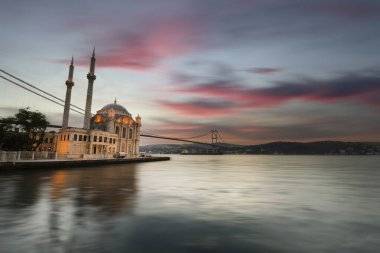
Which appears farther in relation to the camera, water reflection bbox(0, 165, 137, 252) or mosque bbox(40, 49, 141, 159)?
mosque bbox(40, 49, 141, 159)

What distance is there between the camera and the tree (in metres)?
46.9

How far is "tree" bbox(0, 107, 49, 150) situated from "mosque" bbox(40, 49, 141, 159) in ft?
22.1

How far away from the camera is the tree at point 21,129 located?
46.9 m

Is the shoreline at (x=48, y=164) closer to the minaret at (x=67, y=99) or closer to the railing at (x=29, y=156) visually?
the railing at (x=29, y=156)

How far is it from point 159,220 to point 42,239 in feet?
16.2

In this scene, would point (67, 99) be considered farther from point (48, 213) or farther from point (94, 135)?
point (48, 213)

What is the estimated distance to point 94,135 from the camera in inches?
2719

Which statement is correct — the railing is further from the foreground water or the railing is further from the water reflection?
the foreground water

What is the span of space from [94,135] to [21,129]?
57.0 ft

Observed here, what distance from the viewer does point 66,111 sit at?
69.9 metres

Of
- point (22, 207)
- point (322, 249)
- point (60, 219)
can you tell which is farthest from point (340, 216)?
point (22, 207)

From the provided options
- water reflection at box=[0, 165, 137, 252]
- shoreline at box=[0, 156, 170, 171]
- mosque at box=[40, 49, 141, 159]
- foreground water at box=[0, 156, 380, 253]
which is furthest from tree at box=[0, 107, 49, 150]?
foreground water at box=[0, 156, 380, 253]

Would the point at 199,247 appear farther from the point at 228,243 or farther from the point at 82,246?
the point at 82,246

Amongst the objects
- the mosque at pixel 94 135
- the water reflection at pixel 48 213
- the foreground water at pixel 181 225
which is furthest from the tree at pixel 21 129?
the foreground water at pixel 181 225
